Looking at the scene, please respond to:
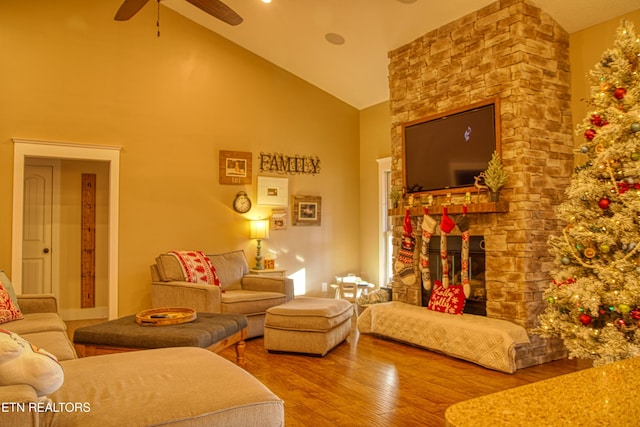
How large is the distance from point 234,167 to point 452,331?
3.40 meters

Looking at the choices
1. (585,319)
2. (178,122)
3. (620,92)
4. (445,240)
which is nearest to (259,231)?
(178,122)

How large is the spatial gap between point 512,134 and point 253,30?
11.1 feet

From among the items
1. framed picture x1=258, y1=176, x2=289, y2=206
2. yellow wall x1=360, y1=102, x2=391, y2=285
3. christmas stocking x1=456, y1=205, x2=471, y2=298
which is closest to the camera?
christmas stocking x1=456, y1=205, x2=471, y2=298

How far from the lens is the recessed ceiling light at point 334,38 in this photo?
5.28 meters

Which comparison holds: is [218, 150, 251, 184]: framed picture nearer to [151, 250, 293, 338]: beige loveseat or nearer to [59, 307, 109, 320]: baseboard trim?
[151, 250, 293, 338]: beige loveseat

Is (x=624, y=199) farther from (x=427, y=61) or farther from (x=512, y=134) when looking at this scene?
(x=427, y=61)

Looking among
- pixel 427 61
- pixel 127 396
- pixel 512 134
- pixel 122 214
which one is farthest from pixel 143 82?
pixel 127 396

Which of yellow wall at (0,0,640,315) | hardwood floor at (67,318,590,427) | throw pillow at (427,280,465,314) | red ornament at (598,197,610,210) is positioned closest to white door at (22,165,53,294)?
yellow wall at (0,0,640,315)

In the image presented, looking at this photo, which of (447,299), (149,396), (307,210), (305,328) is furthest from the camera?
(307,210)

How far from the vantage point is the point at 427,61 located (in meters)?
4.74

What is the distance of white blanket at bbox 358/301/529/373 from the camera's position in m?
3.52

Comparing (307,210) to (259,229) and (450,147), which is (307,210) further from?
(450,147)

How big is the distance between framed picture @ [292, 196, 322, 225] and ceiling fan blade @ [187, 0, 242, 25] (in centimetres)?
305

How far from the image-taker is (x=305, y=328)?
396 cm
